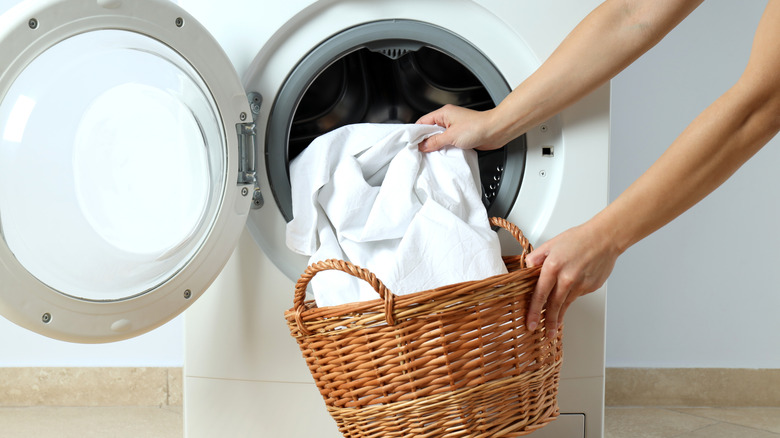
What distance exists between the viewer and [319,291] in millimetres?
833

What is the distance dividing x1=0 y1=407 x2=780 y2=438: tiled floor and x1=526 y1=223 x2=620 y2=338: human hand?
728 millimetres

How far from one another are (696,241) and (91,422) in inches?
57.6

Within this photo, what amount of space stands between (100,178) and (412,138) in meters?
0.42

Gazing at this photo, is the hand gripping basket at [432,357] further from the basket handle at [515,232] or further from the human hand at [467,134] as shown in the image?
the human hand at [467,134]

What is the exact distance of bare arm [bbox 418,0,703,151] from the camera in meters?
0.85

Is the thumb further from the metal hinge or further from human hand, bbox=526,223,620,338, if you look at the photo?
the metal hinge

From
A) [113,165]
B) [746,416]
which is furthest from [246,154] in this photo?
[746,416]

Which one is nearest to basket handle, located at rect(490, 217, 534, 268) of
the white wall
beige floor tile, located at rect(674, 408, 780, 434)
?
the white wall

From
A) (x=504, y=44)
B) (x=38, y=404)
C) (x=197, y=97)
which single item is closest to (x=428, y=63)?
(x=504, y=44)

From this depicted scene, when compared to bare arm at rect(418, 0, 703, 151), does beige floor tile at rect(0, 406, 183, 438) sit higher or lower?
lower

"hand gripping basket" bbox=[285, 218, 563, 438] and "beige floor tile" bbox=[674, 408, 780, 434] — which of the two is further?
"beige floor tile" bbox=[674, 408, 780, 434]

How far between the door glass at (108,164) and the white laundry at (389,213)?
0.14 metres

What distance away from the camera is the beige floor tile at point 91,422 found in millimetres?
1368

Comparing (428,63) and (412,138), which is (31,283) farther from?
(428,63)
